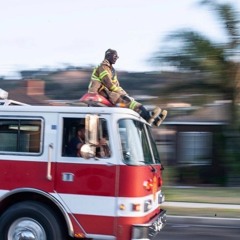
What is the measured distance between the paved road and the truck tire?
116 inches

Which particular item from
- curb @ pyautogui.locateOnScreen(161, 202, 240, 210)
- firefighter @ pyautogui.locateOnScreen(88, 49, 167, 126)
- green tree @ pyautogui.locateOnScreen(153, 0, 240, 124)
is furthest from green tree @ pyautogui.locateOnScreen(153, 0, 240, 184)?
firefighter @ pyautogui.locateOnScreen(88, 49, 167, 126)

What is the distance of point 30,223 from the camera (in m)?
8.08

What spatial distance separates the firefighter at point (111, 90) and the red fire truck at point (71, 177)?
19.4 inches

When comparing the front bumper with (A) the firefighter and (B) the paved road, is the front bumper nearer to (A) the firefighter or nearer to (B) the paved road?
(A) the firefighter

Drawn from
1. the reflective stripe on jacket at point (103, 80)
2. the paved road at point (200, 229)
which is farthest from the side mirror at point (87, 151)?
the paved road at point (200, 229)

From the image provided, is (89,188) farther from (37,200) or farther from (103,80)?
(103,80)

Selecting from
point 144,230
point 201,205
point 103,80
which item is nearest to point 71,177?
point 144,230

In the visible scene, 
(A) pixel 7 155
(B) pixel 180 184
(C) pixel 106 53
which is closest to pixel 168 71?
(B) pixel 180 184

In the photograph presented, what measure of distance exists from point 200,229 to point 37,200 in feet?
14.1

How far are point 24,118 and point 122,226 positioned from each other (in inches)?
74.8

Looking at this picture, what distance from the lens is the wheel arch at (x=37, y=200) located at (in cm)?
794

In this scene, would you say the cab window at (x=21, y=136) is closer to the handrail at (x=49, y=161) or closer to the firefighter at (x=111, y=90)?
the handrail at (x=49, y=161)

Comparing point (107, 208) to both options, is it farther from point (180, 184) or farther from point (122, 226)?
point (180, 184)

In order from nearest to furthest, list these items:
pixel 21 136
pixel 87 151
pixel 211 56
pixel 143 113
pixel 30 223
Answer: pixel 87 151 → pixel 30 223 → pixel 21 136 → pixel 143 113 → pixel 211 56
